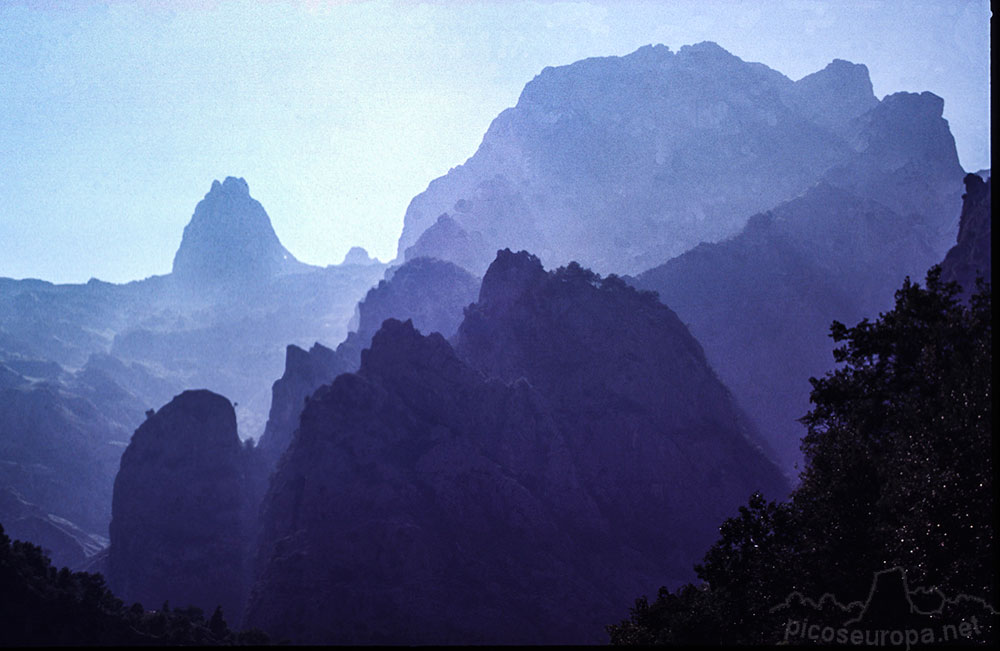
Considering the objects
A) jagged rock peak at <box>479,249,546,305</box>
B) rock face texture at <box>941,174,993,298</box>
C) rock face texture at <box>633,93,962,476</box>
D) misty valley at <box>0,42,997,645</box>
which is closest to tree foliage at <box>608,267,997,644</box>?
misty valley at <box>0,42,997,645</box>

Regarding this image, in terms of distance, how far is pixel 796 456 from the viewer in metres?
153

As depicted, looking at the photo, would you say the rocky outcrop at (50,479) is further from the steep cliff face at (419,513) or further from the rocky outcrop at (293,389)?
the steep cliff face at (419,513)

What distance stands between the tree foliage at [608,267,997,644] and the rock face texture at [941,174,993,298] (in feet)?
319

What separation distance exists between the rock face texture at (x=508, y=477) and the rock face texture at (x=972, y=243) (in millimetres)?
45051

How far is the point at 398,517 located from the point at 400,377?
28.7 m

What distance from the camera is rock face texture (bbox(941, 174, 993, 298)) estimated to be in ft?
370

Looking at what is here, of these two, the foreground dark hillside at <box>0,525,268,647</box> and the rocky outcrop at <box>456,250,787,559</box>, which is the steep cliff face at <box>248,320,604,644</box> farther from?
the foreground dark hillside at <box>0,525,268,647</box>

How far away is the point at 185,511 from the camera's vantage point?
131250mm

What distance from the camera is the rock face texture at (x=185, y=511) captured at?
12038cm

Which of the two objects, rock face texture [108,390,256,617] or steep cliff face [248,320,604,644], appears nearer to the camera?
steep cliff face [248,320,604,644]

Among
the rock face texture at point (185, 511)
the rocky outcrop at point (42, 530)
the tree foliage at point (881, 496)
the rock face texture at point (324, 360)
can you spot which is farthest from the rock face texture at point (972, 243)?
the rocky outcrop at point (42, 530)

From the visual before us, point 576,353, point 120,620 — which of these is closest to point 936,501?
point 120,620

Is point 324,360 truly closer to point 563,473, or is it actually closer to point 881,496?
point 563,473

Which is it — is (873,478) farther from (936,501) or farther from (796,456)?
(796,456)
